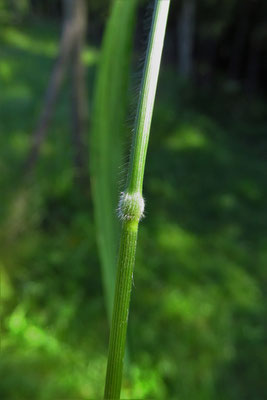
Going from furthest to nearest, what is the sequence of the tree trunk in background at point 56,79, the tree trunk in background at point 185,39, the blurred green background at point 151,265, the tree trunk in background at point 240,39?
the tree trunk in background at point 185,39 → the tree trunk in background at point 240,39 → the tree trunk in background at point 56,79 → the blurred green background at point 151,265

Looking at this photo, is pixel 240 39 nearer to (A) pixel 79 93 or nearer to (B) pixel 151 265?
(A) pixel 79 93

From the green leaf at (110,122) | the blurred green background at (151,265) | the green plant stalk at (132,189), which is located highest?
the blurred green background at (151,265)

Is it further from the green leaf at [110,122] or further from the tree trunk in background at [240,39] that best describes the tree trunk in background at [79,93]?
the tree trunk in background at [240,39]

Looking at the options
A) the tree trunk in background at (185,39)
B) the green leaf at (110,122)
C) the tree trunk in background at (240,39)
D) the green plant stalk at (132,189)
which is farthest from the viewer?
the tree trunk in background at (185,39)

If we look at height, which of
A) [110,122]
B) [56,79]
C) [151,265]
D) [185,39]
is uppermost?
[185,39]

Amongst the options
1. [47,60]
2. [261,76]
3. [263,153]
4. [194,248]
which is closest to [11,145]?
[194,248]

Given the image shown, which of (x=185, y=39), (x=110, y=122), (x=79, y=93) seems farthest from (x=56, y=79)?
(x=185, y=39)

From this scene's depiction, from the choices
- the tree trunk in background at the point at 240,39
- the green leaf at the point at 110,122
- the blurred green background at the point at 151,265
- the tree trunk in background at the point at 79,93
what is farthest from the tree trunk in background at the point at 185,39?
the green leaf at the point at 110,122
